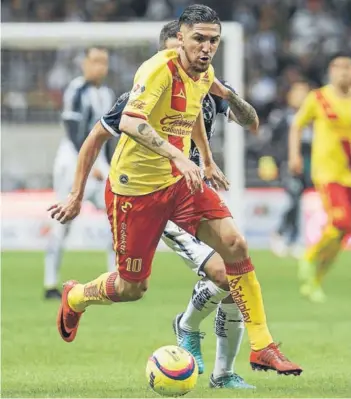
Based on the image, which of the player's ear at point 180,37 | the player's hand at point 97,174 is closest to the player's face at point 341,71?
the player's hand at point 97,174

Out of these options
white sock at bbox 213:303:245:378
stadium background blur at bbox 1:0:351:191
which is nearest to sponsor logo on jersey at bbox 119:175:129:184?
white sock at bbox 213:303:245:378

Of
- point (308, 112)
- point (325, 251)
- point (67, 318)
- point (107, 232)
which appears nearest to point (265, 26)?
point (107, 232)

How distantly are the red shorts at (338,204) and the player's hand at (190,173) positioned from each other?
5.75 metres

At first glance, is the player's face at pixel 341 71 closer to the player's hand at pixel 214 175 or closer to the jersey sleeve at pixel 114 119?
the player's hand at pixel 214 175

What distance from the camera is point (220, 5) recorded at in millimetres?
24672

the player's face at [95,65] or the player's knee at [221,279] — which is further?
the player's face at [95,65]

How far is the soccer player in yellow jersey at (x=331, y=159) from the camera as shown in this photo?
12.5 m

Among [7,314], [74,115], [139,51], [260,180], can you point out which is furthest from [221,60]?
[7,314]

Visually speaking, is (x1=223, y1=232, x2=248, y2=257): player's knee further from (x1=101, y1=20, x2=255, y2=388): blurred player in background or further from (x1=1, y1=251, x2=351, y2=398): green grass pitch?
(x1=1, y1=251, x2=351, y2=398): green grass pitch

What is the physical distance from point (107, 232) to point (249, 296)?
37.8 ft

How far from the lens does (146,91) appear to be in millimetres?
7023

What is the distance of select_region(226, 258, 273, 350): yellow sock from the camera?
7270 millimetres

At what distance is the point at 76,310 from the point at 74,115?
5.15 metres

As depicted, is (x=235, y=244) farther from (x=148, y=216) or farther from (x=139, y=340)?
(x=139, y=340)
